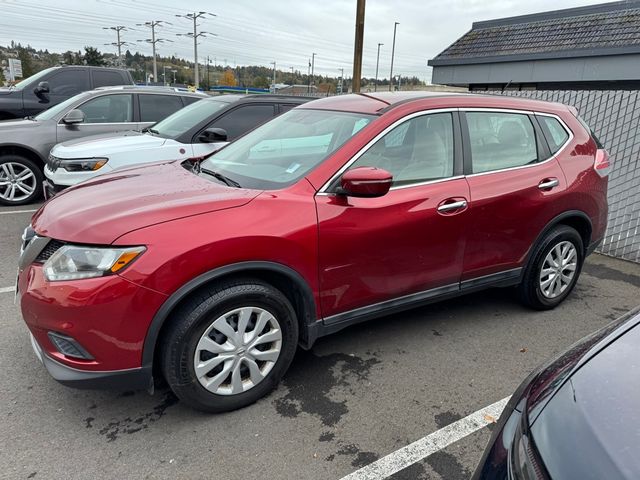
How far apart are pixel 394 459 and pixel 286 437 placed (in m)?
0.57

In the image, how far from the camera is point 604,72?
10.1 m

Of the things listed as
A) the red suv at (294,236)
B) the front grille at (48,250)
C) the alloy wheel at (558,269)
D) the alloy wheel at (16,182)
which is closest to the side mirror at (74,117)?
the alloy wheel at (16,182)

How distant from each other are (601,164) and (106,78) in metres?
9.77

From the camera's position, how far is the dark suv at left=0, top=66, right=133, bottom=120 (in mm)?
8844

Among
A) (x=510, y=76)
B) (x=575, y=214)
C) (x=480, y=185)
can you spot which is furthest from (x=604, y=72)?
(x=480, y=185)

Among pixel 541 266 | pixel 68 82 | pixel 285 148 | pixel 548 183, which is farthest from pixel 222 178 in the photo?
pixel 68 82

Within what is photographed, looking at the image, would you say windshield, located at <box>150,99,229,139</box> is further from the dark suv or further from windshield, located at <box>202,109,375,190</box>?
the dark suv

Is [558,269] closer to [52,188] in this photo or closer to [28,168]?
[52,188]

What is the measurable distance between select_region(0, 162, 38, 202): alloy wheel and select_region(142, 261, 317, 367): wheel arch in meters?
5.84

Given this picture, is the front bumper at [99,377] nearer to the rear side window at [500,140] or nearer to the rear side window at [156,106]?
the rear side window at [500,140]

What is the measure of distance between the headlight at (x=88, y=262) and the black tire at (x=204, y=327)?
38 cm

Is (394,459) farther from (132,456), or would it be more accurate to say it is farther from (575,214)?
(575,214)

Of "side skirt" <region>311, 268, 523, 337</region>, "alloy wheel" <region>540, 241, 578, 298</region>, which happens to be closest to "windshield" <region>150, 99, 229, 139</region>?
"side skirt" <region>311, 268, 523, 337</region>

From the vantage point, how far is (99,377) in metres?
2.30
